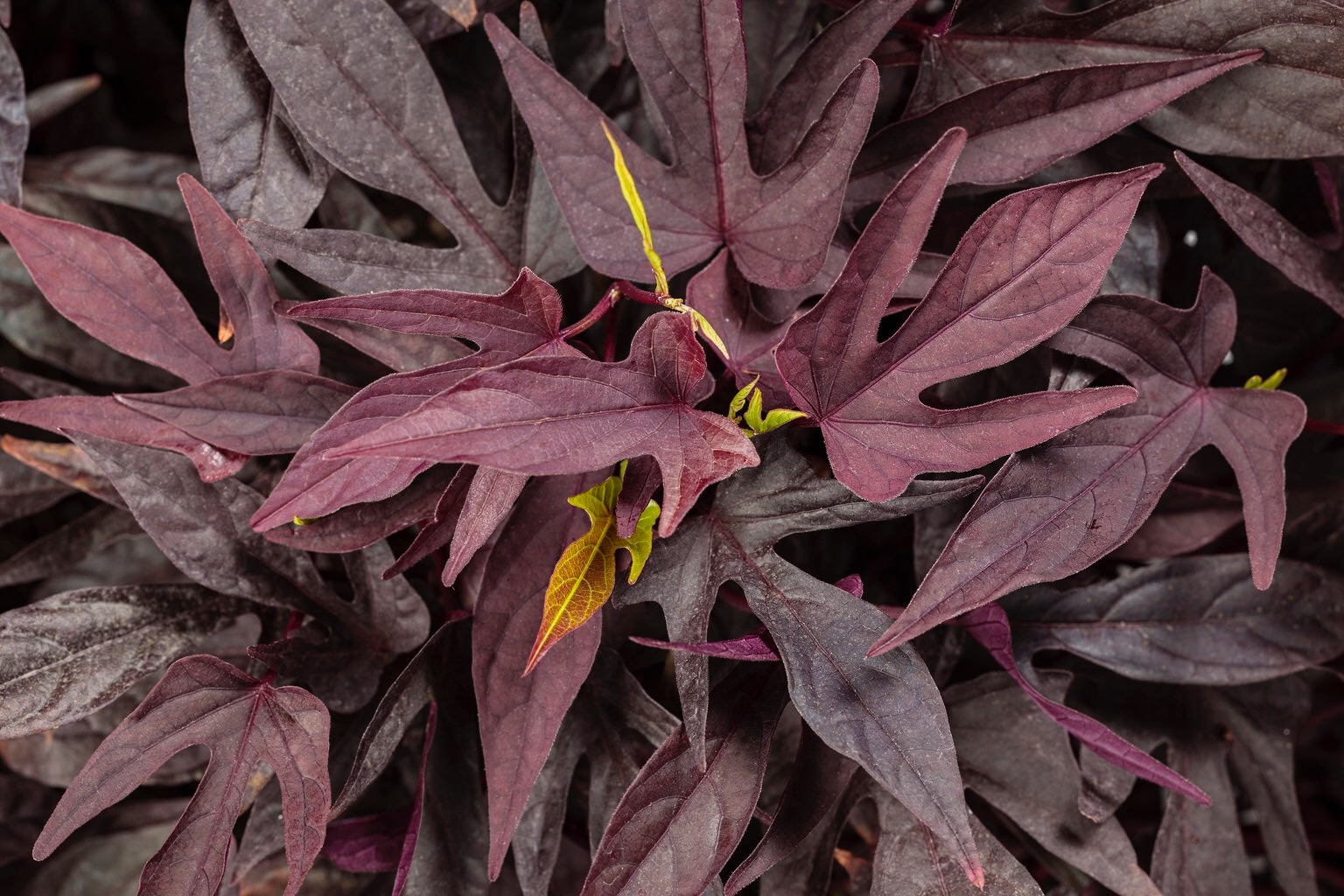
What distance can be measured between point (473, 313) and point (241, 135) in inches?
9.8

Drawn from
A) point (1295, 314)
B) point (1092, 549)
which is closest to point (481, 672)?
point (1092, 549)

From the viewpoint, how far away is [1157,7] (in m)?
0.56

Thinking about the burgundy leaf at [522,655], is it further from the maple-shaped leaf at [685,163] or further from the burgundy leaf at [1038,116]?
the burgundy leaf at [1038,116]

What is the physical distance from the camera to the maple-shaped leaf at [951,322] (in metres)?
0.43

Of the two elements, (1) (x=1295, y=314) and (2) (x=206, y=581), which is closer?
(2) (x=206, y=581)

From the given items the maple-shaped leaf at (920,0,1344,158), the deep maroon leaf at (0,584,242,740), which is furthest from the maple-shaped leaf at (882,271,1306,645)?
the deep maroon leaf at (0,584,242,740)

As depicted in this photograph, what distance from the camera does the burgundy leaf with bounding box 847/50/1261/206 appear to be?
50 centimetres

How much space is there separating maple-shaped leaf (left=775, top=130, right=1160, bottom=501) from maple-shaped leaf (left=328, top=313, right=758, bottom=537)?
0.15 ft

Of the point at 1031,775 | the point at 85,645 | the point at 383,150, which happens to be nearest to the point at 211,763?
the point at 85,645

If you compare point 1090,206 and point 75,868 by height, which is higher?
point 1090,206

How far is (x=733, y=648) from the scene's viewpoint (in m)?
0.47

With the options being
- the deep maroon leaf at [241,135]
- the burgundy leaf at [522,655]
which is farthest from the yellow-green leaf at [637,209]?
the deep maroon leaf at [241,135]

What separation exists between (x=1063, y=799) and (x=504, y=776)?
32 centimetres

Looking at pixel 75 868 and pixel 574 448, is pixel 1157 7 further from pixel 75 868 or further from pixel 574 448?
pixel 75 868
